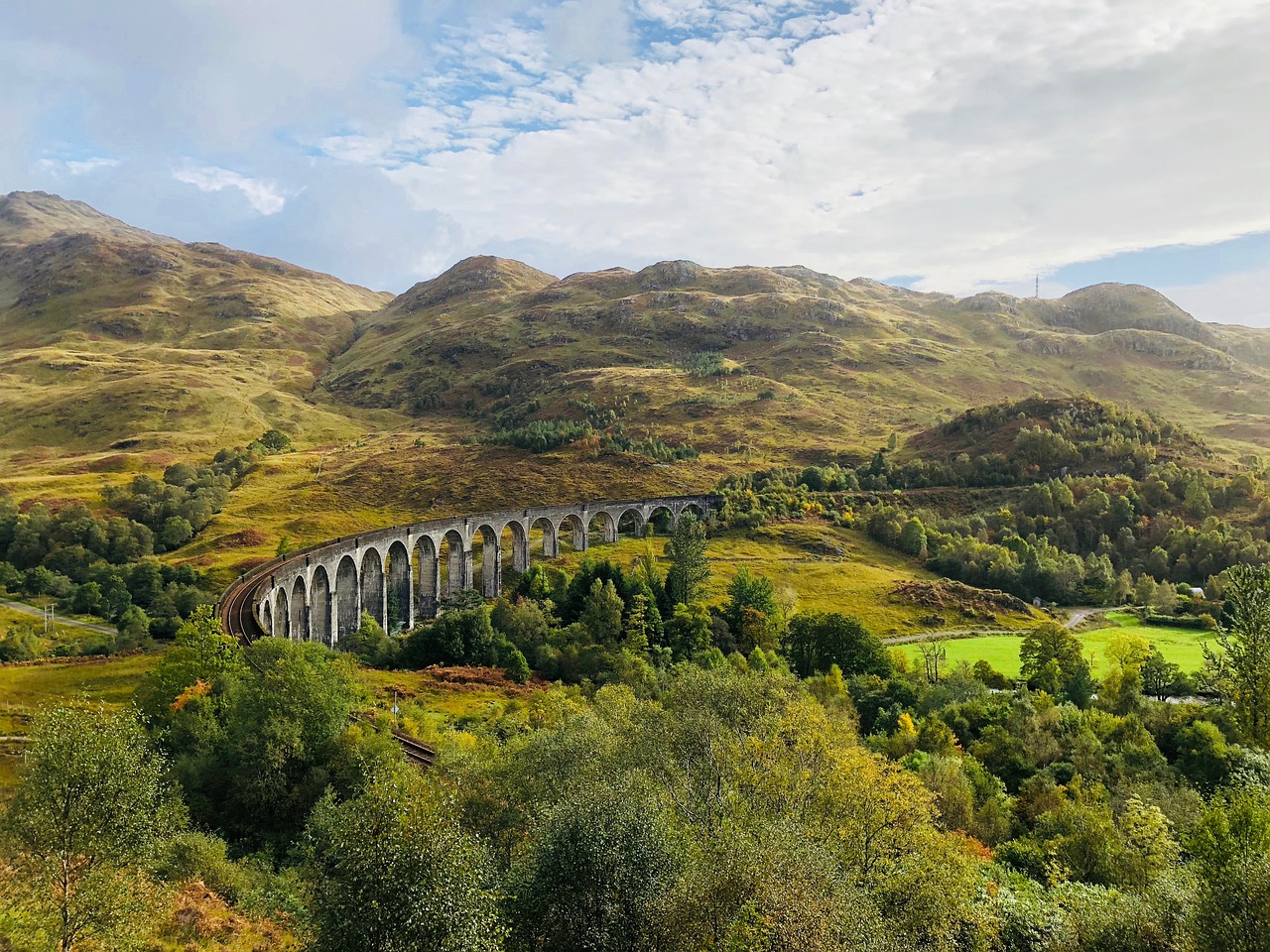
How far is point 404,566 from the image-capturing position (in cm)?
8381

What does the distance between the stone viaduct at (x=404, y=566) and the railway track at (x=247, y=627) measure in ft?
0.47

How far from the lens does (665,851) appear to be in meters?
21.4

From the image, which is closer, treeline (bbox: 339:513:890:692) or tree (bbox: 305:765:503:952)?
tree (bbox: 305:765:503:952)

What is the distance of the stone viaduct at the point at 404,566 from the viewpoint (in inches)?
2415

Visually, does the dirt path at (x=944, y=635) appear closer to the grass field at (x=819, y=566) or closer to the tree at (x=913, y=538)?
the grass field at (x=819, y=566)

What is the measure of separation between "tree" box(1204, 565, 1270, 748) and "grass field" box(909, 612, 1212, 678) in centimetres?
3474

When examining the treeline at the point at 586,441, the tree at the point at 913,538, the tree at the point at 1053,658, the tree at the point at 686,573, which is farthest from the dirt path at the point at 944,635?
the treeline at the point at 586,441

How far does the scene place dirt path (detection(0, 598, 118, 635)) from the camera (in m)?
76.2

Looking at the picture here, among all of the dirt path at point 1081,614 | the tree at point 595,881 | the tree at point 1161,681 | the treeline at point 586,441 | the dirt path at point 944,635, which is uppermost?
the treeline at point 586,441

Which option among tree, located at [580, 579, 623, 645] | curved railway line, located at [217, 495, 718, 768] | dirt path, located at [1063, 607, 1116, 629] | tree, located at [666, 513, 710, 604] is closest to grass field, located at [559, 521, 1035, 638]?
tree, located at [666, 513, 710, 604]

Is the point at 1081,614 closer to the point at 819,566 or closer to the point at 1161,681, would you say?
the point at 819,566

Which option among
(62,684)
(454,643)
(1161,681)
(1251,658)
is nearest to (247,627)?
(62,684)

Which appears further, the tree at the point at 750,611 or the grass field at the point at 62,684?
the tree at the point at 750,611

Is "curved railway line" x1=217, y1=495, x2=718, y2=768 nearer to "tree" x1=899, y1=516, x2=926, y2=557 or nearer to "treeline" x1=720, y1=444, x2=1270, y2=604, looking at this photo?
"treeline" x1=720, y1=444, x2=1270, y2=604
